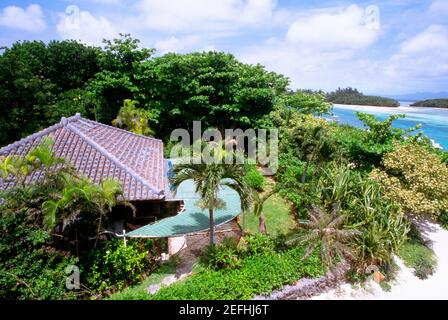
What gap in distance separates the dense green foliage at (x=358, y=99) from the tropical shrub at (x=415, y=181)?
7442cm

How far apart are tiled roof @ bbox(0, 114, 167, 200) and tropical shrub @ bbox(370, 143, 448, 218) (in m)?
11.4

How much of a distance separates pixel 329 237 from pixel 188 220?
232 inches

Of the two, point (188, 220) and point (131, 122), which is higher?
point (131, 122)

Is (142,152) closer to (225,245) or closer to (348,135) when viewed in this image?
(225,245)

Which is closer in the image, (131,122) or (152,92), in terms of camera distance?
(131,122)

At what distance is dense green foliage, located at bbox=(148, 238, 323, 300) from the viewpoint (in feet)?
29.6

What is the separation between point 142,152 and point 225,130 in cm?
1247

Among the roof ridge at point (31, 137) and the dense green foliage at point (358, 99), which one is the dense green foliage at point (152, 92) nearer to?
the roof ridge at point (31, 137)

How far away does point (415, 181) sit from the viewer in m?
13.4

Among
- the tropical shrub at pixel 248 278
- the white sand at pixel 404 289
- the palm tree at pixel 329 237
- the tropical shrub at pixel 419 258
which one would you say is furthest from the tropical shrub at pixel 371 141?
the tropical shrub at pixel 248 278

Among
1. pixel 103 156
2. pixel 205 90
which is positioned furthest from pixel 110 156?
pixel 205 90

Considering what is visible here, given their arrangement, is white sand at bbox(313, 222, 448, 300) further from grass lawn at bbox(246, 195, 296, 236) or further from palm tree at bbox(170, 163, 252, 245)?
palm tree at bbox(170, 163, 252, 245)

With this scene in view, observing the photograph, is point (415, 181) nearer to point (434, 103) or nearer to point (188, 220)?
point (188, 220)

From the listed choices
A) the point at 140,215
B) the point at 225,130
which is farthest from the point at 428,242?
the point at 225,130
